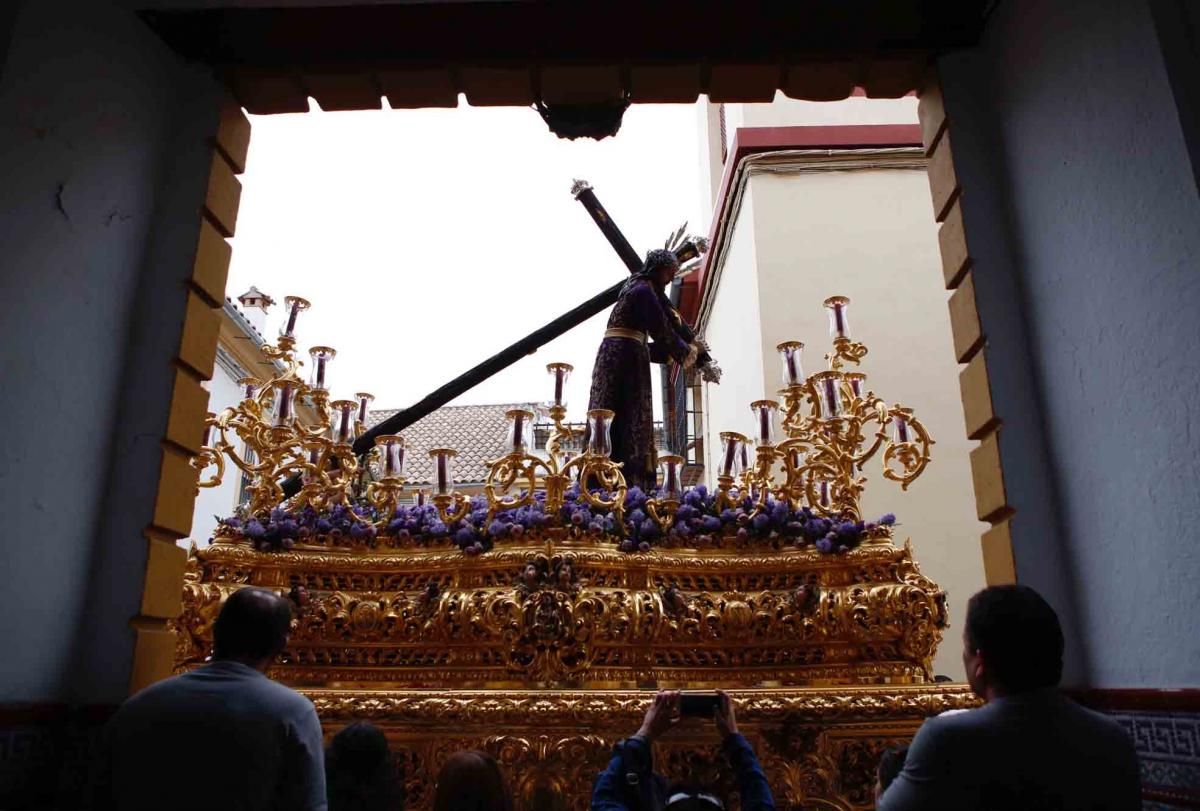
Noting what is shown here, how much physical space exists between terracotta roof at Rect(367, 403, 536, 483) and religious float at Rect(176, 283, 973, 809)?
832 centimetres

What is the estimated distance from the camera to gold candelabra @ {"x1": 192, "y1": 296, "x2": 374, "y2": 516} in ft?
12.0

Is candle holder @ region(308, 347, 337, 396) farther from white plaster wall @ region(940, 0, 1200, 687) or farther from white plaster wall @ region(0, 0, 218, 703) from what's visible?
white plaster wall @ region(940, 0, 1200, 687)

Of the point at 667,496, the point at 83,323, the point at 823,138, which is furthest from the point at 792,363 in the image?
the point at 823,138

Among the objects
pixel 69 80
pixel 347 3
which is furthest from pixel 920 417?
pixel 69 80

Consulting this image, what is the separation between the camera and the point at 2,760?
1.86 meters

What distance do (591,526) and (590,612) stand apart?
0.37 m

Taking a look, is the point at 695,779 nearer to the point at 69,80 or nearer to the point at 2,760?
the point at 2,760

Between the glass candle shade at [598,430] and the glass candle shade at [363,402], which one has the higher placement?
the glass candle shade at [363,402]

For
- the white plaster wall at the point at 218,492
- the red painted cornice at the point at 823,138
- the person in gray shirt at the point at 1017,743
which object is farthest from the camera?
the white plaster wall at the point at 218,492

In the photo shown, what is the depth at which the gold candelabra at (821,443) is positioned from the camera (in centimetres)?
356

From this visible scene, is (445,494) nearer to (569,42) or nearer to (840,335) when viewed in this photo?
(569,42)

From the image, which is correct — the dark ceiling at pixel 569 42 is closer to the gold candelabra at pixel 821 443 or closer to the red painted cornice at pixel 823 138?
the gold candelabra at pixel 821 443

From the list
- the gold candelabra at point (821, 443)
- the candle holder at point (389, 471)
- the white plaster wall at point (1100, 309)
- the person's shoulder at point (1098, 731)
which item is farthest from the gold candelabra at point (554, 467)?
the person's shoulder at point (1098, 731)

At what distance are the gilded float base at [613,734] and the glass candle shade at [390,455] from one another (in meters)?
0.92
